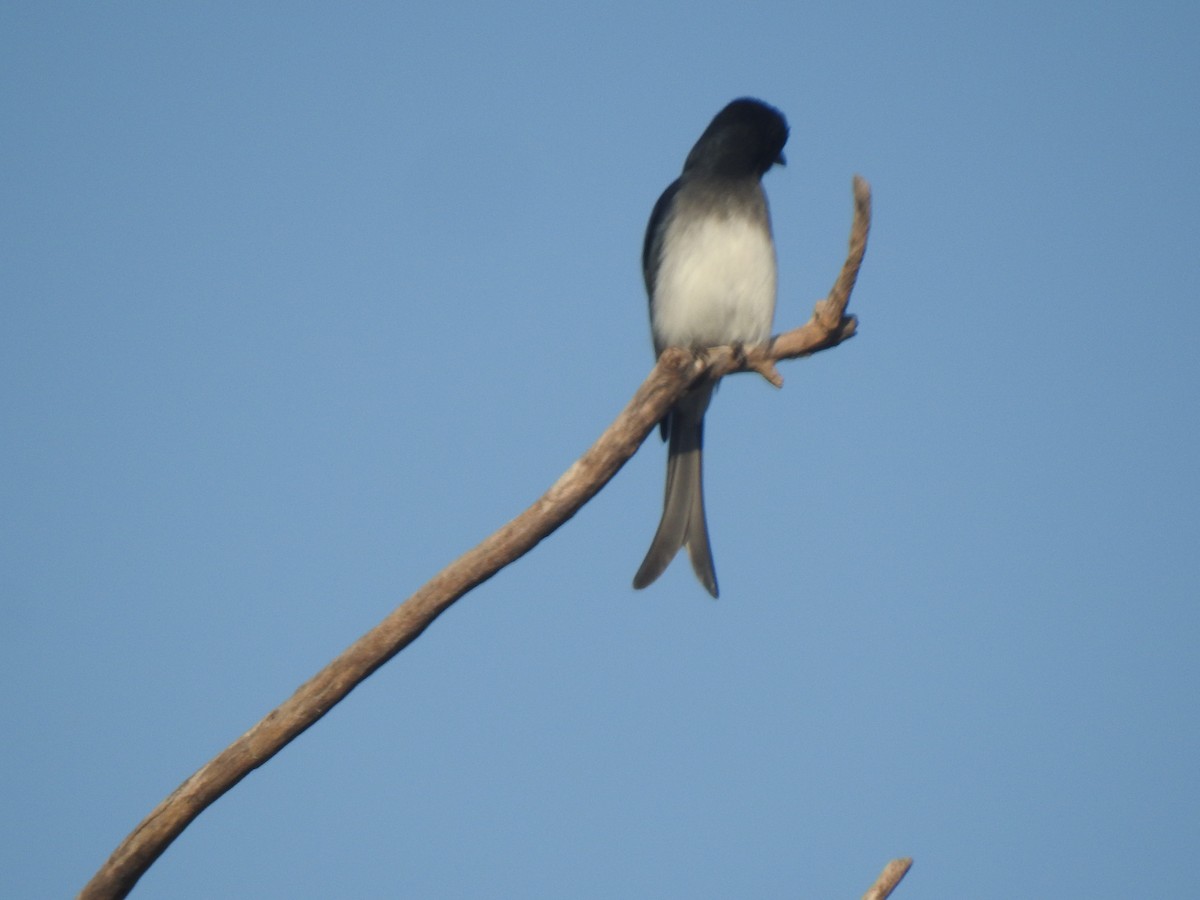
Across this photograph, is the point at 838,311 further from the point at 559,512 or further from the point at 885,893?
the point at 885,893

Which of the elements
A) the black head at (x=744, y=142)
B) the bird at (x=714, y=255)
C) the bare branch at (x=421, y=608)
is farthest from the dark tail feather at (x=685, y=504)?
the black head at (x=744, y=142)

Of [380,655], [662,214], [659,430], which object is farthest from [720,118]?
[380,655]

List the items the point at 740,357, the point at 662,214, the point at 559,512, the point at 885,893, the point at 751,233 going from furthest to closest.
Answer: the point at 662,214 → the point at 751,233 → the point at 740,357 → the point at 559,512 → the point at 885,893

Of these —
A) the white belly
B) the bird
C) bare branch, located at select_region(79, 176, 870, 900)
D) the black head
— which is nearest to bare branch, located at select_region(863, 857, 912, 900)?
bare branch, located at select_region(79, 176, 870, 900)

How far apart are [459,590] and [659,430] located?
2060 mm

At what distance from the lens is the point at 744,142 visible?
5.53m

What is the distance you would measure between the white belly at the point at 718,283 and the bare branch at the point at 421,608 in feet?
3.99

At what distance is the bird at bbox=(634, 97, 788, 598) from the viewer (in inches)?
206

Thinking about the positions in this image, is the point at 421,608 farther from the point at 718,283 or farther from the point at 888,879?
the point at 718,283

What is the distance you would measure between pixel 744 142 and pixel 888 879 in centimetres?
331

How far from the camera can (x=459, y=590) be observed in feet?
11.7

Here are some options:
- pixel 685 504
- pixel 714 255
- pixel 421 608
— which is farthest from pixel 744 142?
pixel 421 608

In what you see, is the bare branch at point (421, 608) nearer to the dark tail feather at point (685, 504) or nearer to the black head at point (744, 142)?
the dark tail feather at point (685, 504)

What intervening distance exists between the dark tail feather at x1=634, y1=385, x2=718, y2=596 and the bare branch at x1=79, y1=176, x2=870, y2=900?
83 centimetres
